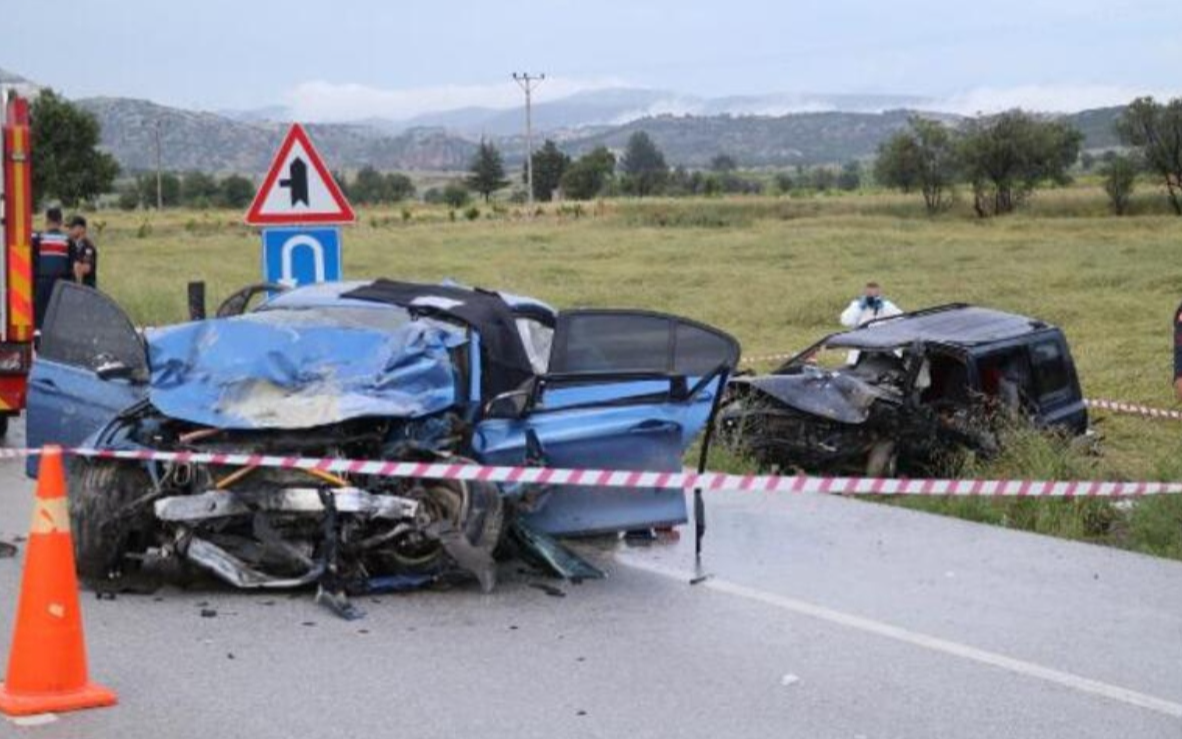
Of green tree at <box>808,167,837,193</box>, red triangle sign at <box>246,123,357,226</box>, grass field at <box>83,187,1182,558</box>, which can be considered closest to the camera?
red triangle sign at <box>246,123,357,226</box>

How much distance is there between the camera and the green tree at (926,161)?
74062 millimetres

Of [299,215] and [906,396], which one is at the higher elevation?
[299,215]

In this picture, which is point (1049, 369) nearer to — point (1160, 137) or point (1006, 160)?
point (1160, 137)

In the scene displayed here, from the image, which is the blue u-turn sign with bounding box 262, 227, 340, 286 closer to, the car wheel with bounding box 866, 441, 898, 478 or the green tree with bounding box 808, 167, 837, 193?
the car wheel with bounding box 866, 441, 898, 478

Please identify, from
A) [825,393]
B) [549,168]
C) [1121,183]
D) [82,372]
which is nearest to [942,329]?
[825,393]

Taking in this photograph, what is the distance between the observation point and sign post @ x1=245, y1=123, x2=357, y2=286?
36.9 feet

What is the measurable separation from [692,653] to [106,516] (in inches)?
112

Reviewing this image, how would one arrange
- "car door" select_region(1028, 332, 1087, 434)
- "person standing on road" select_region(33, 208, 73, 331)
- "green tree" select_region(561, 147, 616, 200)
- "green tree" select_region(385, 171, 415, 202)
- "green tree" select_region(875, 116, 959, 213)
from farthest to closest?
1. "green tree" select_region(385, 171, 415, 202)
2. "green tree" select_region(561, 147, 616, 200)
3. "green tree" select_region(875, 116, 959, 213)
4. "person standing on road" select_region(33, 208, 73, 331)
5. "car door" select_region(1028, 332, 1087, 434)

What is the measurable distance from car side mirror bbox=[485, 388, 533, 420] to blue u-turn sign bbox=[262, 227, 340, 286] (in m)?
4.15

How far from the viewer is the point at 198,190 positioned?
127438mm

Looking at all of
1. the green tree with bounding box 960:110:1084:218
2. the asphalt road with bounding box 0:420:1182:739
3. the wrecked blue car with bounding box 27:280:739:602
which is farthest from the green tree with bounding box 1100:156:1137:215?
the wrecked blue car with bounding box 27:280:739:602

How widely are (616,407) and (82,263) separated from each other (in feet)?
33.6

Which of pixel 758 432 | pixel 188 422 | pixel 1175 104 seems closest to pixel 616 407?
pixel 188 422

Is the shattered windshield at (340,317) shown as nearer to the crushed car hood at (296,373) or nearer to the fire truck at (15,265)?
the crushed car hood at (296,373)
